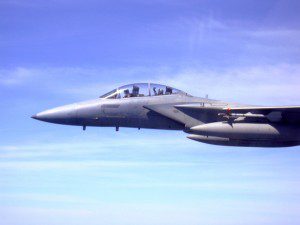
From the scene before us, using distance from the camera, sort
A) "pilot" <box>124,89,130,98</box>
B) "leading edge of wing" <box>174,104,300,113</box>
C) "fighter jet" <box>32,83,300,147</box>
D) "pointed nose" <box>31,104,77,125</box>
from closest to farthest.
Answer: "leading edge of wing" <box>174,104,300,113</box> → "fighter jet" <box>32,83,300,147</box> → "pointed nose" <box>31,104,77,125</box> → "pilot" <box>124,89,130,98</box>

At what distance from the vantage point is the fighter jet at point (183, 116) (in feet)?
60.0

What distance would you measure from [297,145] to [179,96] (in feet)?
17.2

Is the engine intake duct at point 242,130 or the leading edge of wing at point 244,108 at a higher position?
the leading edge of wing at point 244,108

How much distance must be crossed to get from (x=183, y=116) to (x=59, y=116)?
5084mm

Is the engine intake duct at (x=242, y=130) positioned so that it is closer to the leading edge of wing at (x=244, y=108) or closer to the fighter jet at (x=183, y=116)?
the fighter jet at (x=183, y=116)

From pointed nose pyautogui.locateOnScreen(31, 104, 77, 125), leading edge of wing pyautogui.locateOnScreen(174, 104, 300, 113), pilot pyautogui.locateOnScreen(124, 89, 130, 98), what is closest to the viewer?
leading edge of wing pyautogui.locateOnScreen(174, 104, 300, 113)

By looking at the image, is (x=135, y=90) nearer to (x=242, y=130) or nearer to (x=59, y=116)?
(x=59, y=116)

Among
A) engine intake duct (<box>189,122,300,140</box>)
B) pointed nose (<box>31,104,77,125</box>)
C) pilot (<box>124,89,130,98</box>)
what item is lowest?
engine intake duct (<box>189,122,300,140</box>)

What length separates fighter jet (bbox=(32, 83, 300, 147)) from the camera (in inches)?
720

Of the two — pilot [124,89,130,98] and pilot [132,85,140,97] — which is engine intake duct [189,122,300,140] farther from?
pilot [124,89,130,98]

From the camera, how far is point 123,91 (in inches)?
785

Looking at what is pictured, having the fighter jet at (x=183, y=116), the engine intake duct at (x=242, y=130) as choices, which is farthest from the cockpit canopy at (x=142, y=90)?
the engine intake duct at (x=242, y=130)

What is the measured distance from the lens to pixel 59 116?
19.4m

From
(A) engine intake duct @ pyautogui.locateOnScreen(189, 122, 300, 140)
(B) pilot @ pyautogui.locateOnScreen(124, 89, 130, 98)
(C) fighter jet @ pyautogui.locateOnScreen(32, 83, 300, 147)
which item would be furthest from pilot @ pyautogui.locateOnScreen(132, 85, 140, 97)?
(A) engine intake duct @ pyautogui.locateOnScreen(189, 122, 300, 140)
